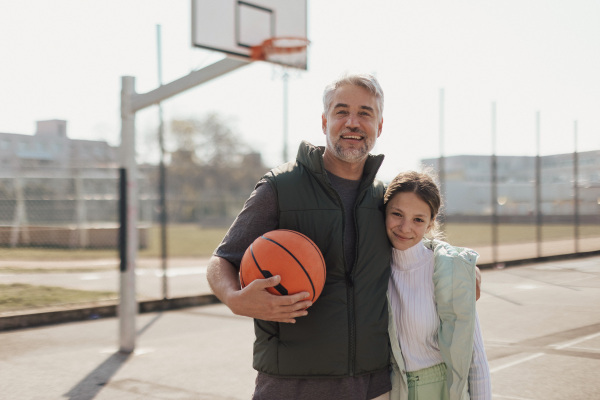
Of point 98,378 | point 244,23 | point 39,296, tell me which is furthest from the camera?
point 39,296

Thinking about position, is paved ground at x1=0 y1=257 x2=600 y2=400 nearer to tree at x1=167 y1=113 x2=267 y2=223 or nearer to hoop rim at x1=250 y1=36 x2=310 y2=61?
hoop rim at x1=250 y1=36 x2=310 y2=61

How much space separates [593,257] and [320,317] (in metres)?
8.34

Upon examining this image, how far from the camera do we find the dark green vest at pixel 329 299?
2293 mm

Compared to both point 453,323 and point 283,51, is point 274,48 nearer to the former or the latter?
point 283,51

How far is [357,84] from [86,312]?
7.35 metres

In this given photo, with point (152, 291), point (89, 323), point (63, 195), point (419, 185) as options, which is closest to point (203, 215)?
point (63, 195)

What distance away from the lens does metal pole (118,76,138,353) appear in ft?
21.2

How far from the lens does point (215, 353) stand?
21.4 ft

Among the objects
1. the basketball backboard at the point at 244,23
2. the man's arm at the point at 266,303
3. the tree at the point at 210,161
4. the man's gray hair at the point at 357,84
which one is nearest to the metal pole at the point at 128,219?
the basketball backboard at the point at 244,23

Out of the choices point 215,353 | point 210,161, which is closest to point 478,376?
point 215,353

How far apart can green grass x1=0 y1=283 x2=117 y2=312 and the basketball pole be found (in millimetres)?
2986

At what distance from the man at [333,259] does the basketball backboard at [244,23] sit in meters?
5.25

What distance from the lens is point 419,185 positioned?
2.64m

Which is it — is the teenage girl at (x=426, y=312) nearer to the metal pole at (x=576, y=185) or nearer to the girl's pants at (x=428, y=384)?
the girl's pants at (x=428, y=384)
